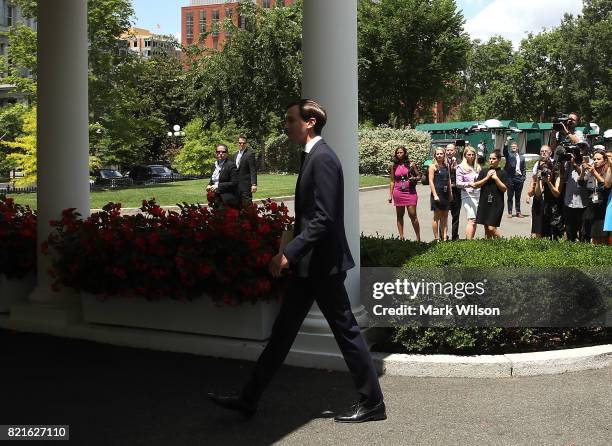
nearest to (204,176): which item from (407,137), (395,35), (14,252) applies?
(407,137)

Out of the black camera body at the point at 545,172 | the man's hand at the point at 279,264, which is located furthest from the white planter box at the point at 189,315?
the black camera body at the point at 545,172

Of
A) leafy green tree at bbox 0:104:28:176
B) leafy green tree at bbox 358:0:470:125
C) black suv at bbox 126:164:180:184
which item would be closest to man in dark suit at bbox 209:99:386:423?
leafy green tree at bbox 0:104:28:176

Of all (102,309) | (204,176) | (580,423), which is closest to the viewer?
(580,423)

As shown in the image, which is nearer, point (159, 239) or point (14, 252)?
point (159, 239)

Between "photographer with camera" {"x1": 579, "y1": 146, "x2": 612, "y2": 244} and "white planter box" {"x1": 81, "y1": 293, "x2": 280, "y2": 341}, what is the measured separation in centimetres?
691

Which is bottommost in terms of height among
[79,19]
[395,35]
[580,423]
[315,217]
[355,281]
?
[580,423]

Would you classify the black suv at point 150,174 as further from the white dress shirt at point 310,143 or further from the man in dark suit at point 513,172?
the white dress shirt at point 310,143

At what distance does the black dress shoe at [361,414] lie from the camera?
5.00 m

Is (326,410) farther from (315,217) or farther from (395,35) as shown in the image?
(395,35)

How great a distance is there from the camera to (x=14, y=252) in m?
8.06

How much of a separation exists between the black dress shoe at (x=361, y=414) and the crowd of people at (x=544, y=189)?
24.1 ft

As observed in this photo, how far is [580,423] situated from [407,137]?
43493 millimetres

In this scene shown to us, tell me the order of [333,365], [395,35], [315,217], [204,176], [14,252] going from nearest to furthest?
[315,217] < [333,365] < [14,252] < [204,176] < [395,35]

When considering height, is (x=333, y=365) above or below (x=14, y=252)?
below
